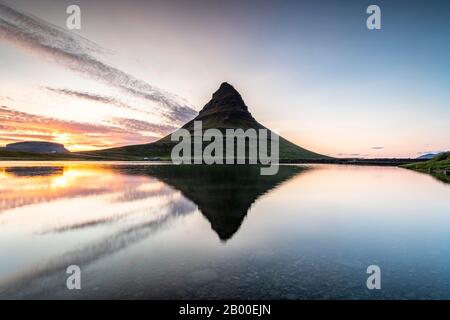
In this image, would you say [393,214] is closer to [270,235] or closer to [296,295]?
[270,235]

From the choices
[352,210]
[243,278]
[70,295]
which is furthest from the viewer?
[352,210]

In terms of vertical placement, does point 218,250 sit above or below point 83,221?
below

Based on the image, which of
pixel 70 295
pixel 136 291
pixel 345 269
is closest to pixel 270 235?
pixel 345 269

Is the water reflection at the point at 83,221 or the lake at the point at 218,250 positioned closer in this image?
the lake at the point at 218,250

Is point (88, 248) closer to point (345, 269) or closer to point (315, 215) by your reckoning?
point (345, 269)

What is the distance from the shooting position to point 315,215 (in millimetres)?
30672

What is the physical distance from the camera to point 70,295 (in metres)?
12.2

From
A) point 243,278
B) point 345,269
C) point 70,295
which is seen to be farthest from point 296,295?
point 70,295

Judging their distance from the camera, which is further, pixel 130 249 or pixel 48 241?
pixel 48 241

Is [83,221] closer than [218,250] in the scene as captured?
No

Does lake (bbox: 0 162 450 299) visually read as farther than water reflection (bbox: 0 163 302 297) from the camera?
No
